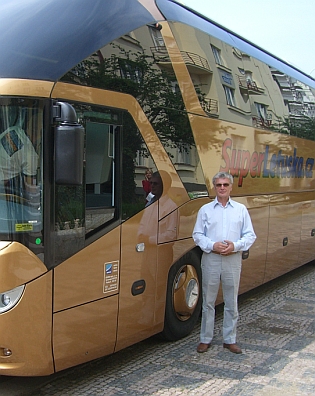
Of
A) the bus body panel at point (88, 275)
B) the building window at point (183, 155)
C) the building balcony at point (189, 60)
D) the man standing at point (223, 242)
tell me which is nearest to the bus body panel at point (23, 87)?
the bus body panel at point (88, 275)

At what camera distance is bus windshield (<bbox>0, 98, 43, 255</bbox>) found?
166 inches

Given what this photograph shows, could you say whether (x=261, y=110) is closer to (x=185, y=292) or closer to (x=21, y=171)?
(x=185, y=292)

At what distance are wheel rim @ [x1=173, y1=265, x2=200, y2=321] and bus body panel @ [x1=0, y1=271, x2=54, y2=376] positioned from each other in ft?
6.97

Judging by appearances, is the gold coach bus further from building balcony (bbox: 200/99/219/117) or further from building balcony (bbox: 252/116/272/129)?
building balcony (bbox: 252/116/272/129)

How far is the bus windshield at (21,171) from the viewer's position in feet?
13.9

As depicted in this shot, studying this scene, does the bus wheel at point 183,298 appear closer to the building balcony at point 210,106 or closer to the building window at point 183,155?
the building window at point 183,155

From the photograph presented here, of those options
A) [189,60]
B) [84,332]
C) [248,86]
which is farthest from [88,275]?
[248,86]

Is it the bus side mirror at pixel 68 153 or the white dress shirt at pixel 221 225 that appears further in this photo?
the white dress shirt at pixel 221 225

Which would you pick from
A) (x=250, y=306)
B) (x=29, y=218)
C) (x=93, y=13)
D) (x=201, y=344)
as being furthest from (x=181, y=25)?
(x=250, y=306)

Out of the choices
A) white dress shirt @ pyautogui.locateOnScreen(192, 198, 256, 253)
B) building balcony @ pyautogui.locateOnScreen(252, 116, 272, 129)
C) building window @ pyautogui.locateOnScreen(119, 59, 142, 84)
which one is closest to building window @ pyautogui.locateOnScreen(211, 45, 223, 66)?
building balcony @ pyautogui.locateOnScreen(252, 116, 272, 129)

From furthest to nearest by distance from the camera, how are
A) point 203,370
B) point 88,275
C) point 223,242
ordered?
point 223,242
point 203,370
point 88,275

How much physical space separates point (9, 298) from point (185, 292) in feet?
8.87

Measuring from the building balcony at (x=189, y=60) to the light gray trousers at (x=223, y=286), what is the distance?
7.23ft

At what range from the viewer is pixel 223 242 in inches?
227
